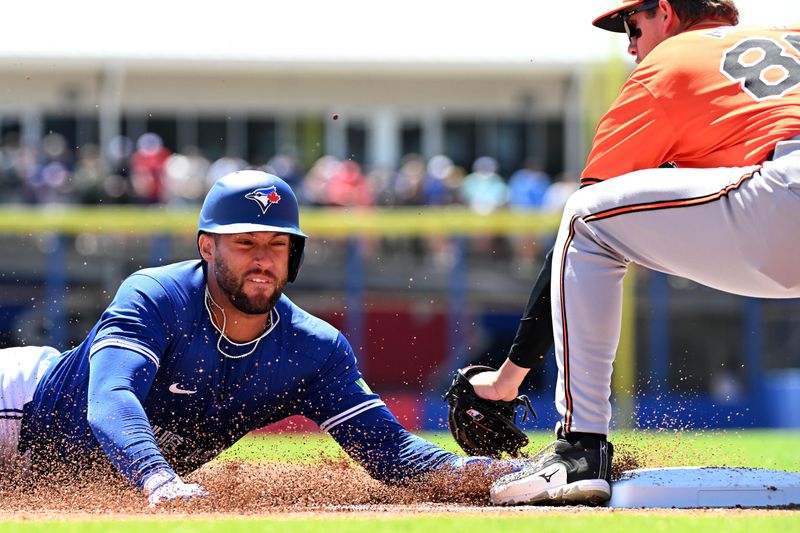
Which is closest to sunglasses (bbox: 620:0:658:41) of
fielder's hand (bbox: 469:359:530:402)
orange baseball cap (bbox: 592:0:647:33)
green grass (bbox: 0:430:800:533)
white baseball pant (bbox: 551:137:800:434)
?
orange baseball cap (bbox: 592:0:647:33)

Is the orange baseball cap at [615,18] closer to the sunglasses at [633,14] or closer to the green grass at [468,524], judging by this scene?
the sunglasses at [633,14]

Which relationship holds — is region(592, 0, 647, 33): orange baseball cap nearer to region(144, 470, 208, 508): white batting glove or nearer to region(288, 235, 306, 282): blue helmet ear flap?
region(288, 235, 306, 282): blue helmet ear flap

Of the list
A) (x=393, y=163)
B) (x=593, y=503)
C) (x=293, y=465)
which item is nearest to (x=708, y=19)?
(x=593, y=503)

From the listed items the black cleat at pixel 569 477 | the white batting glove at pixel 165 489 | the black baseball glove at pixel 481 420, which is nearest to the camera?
the white batting glove at pixel 165 489

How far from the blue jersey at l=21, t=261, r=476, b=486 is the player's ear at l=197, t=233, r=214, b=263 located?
0.21 ft

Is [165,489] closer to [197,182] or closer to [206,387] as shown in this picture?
[206,387]

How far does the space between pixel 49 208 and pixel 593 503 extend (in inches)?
450

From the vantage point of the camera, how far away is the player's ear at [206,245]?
207 inches

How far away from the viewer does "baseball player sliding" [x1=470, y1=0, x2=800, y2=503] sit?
4262 mm

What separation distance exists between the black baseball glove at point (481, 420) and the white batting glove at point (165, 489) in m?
1.28

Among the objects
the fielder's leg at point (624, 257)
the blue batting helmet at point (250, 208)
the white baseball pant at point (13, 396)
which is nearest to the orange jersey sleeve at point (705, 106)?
Result: the fielder's leg at point (624, 257)

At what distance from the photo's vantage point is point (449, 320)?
14.9 m

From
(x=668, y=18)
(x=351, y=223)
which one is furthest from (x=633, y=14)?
(x=351, y=223)

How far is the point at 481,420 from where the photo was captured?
17.4 ft
